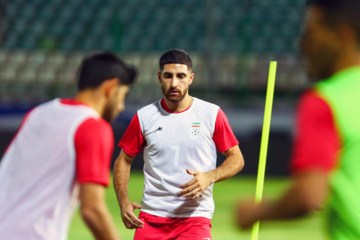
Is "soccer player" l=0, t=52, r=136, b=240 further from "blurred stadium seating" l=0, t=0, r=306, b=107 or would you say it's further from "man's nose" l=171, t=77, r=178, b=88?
"blurred stadium seating" l=0, t=0, r=306, b=107

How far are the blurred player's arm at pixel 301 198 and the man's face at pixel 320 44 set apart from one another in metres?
0.41

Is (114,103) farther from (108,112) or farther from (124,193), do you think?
(124,193)

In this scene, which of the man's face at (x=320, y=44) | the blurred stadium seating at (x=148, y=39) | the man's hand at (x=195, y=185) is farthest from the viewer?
the blurred stadium seating at (x=148, y=39)

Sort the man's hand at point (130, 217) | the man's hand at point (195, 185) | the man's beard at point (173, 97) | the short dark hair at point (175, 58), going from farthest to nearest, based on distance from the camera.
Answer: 1. the short dark hair at point (175, 58)
2. the man's beard at point (173, 97)
3. the man's hand at point (130, 217)
4. the man's hand at point (195, 185)

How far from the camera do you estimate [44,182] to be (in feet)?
10.1

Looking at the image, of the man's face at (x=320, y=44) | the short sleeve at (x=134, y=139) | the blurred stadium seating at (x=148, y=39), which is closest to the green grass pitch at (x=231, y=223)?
the blurred stadium seating at (x=148, y=39)

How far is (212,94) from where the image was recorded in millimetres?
15898

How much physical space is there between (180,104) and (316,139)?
10.7 ft

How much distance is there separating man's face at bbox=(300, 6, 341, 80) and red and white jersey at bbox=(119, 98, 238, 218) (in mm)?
2916

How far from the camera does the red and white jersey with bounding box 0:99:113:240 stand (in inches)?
119

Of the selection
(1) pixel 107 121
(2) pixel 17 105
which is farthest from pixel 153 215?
(2) pixel 17 105

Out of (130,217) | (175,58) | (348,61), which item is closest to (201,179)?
(130,217)

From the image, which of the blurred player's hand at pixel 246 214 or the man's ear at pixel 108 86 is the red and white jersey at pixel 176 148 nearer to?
the man's ear at pixel 108 86

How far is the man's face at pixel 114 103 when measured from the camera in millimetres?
3277
